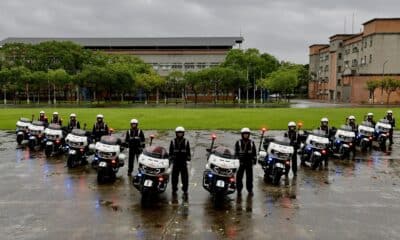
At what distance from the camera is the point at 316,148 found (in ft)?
49.6

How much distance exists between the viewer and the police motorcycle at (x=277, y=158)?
41.2 feet

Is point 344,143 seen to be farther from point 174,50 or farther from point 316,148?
point 174,50

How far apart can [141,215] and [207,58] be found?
9966 centimetres

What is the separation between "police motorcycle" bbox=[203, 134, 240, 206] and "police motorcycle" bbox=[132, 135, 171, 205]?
1132 millimetres

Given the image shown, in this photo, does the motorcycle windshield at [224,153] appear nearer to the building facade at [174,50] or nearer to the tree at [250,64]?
the tree at [250,64]

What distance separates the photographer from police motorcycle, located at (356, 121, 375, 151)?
63.5 ft

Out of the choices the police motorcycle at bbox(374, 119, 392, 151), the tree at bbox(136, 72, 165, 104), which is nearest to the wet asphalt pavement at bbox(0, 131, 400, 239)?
the police motorcycle at bbox(374, 119, 392, 151)

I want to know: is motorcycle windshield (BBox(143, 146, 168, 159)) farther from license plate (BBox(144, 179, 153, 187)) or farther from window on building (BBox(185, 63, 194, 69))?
window on building (BBox(185, 63, 194, 69))

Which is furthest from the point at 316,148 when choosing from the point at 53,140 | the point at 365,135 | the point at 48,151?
the point at 48,151

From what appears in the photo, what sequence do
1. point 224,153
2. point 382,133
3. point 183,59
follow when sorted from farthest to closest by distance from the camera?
point 183,59, point 382,133, point 224,153

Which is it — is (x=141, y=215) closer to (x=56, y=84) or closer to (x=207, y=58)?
(x=56, y=84)

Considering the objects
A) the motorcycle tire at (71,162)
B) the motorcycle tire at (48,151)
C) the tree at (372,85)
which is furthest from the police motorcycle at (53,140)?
the tree at (372,85)

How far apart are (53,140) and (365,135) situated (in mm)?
14294

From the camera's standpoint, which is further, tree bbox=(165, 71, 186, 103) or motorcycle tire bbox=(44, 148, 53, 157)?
tree bbox=(165, 71, 186, 103)
